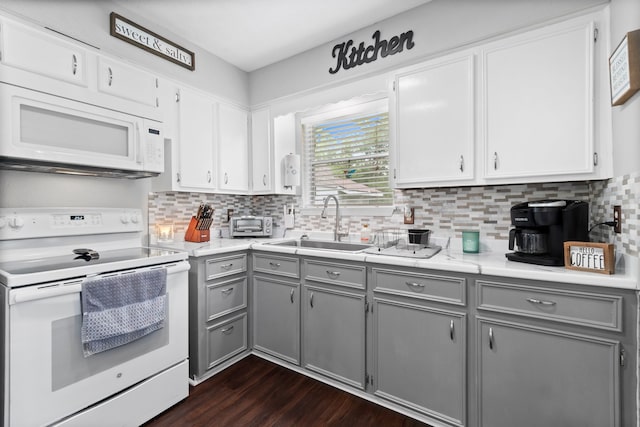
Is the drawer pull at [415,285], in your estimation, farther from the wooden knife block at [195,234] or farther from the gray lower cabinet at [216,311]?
the wooden knife block at [195,234]

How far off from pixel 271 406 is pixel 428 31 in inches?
107

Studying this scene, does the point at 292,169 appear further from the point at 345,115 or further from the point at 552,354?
the point at 552,354

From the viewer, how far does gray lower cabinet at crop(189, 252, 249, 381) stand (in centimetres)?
212

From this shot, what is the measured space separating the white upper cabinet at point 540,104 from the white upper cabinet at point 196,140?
221cm

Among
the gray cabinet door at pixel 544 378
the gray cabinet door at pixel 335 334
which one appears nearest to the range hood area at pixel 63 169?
the gray cabinet door at pixel 335 334

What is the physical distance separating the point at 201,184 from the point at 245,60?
52.2 inches

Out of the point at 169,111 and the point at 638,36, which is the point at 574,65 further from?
the point at 169,111

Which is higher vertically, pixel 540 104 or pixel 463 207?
pixel 540 104

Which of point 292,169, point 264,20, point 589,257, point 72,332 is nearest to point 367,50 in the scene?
point 264,20

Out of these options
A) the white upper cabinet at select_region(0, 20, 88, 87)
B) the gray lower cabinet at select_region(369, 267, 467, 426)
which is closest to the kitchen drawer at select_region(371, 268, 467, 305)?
the gray lower cabinet at select_region(369, 267, 467, 426)

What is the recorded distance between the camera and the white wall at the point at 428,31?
1746 millimetres

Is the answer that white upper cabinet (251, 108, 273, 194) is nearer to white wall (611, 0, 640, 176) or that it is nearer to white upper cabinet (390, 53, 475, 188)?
white upper cabinet (390, 53, 475, 188)

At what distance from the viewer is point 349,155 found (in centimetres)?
288

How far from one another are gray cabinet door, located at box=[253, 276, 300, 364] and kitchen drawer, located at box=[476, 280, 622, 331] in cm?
126
